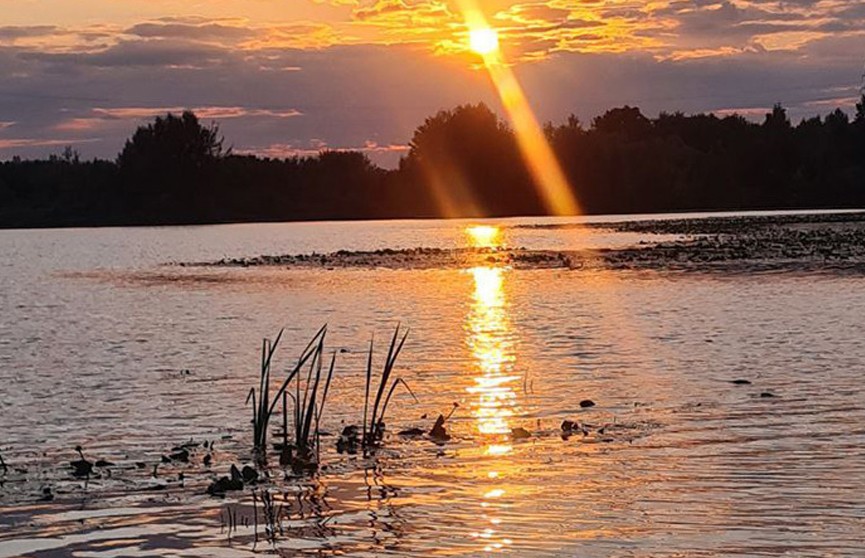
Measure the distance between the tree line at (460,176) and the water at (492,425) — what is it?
120149 mm

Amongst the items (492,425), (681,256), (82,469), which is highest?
(681,256)

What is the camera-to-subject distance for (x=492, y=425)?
2044 centimetres

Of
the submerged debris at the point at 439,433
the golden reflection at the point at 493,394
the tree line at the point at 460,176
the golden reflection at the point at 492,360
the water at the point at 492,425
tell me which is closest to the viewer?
the water at the point at 492,425

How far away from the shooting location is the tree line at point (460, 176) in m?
164

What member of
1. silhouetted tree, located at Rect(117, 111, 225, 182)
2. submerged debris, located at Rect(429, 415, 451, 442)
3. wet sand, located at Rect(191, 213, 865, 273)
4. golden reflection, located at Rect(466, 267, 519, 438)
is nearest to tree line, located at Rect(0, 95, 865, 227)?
silhouetted tree, located at Rect(117, 111, 225, 182)

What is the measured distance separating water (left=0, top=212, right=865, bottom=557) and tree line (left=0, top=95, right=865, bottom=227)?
120149 mm

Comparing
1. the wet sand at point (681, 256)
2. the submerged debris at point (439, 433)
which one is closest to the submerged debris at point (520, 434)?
the submerged debris at point (439, 433)

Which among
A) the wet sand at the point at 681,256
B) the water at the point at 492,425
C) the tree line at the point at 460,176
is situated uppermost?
the tree line at the point at 460,176

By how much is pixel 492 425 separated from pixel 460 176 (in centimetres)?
15072

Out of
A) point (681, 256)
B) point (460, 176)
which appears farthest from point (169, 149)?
point (681, 256)

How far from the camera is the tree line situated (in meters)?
164

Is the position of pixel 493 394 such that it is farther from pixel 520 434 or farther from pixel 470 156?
pixel 470 156

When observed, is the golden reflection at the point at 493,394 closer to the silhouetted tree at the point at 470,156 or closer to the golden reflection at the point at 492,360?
the golden reflection at the point at 492,360

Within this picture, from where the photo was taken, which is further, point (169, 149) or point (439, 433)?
point (169, 149)
